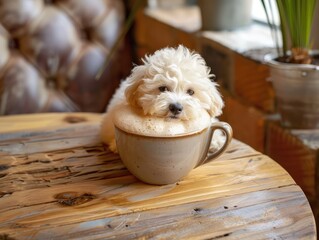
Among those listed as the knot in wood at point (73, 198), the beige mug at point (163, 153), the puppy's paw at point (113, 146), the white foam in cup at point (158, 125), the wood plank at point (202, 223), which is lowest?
the wood plank at point (202, 223)

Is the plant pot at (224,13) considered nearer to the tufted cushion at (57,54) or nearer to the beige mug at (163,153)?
the tufted cushion at (57,54)

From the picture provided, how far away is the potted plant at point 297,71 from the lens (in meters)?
0.96

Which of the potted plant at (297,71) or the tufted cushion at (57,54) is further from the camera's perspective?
the tufted cushion at (57,54)

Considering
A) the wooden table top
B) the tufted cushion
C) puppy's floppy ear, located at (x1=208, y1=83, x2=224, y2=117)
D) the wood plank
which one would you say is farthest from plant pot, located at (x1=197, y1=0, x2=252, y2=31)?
the wood plank

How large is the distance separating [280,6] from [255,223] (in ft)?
1.70

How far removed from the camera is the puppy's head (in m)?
0.70

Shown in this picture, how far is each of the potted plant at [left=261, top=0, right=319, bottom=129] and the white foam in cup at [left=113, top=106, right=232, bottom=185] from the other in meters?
0.33

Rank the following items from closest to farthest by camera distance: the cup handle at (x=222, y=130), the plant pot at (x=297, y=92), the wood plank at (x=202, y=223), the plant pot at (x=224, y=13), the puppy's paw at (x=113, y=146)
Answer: the wood plank at (x=202, y=223) < the cup handle at (x=222, y=130) < the puppy's paw at (x=113, y=146) < the plant pot at (x=297, y=92) < the plant pot at (x=224, y=13)

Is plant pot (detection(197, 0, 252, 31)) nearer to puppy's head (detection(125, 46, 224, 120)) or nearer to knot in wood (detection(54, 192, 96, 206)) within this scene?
puppy's head (detection(125, 46, 224, 120))

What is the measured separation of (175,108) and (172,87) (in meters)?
0.04

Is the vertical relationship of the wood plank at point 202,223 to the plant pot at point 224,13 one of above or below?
below

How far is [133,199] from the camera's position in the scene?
70 cm

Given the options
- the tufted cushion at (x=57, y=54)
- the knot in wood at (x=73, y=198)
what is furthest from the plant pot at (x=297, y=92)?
the tufted cushion at (x=57, y=54)

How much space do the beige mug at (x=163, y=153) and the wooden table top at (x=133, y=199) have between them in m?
0.03
